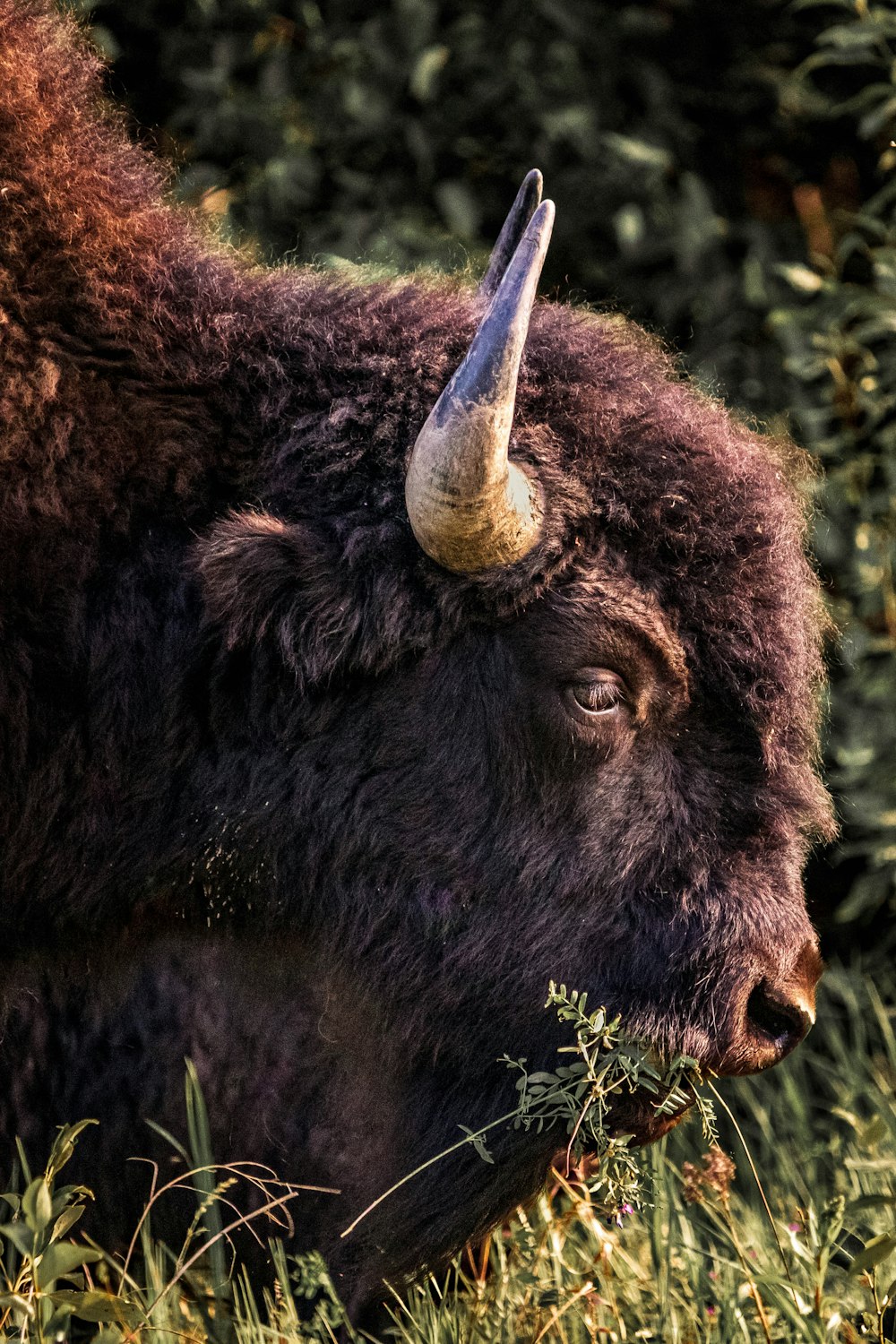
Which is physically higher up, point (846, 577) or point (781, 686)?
point (781, 686)

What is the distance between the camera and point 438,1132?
2.73 m

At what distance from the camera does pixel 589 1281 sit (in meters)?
2.75

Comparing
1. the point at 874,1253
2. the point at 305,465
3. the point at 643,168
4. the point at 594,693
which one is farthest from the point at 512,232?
the point at 874,1253

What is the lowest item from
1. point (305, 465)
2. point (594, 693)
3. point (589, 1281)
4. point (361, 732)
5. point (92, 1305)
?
point (589, 1281)

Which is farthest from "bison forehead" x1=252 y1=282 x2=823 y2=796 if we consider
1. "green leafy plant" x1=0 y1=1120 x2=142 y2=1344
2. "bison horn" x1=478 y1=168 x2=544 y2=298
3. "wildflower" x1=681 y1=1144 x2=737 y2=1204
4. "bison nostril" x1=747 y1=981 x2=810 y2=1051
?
"green leafy plant" x1=0 y1=1120 x2=142 y2=1344

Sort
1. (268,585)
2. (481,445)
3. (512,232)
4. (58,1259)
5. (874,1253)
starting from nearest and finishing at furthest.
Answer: (58,1259)
(874,1253)
(481,445)
(268,585)
(512,232)

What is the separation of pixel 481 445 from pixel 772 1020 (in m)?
1.19

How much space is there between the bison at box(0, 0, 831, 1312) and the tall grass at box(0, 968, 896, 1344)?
0.51 feet

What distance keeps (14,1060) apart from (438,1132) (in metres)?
0.84

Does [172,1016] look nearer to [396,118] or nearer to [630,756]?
[630,756]

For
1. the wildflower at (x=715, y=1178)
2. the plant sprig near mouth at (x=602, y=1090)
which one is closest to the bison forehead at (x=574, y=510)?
the plant sprig near mouth at (x=602, y=1090)

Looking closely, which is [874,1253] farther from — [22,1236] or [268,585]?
[268,585]

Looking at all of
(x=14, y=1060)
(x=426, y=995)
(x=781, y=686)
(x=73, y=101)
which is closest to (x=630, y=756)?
(x=781, y=686)

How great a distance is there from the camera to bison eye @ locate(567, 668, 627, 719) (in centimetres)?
261
